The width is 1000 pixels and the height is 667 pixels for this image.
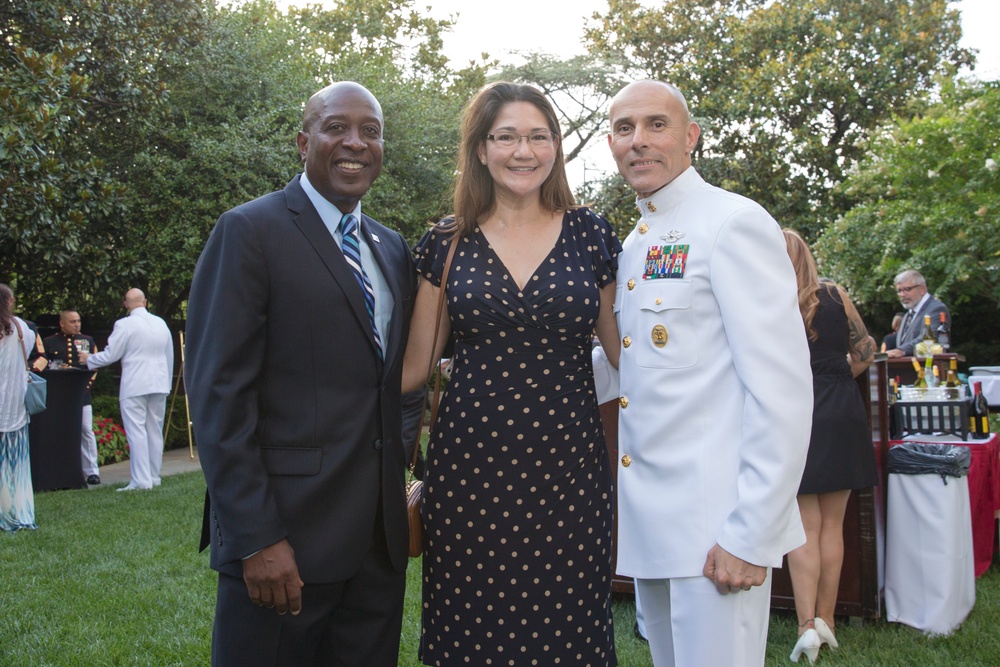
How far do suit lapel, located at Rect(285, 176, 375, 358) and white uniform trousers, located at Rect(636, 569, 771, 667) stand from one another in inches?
41.5

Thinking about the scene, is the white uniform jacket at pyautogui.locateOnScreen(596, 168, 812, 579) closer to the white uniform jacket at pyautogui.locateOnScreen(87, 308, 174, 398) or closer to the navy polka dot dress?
the navy polka dot dress

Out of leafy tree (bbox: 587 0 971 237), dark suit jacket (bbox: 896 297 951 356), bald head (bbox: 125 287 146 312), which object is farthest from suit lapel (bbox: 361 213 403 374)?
leafy tree (bbox: 587 0 971 237)

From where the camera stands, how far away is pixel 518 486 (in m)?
2.61

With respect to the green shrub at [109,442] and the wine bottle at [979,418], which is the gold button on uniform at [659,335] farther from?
the green shrub at [109,442]

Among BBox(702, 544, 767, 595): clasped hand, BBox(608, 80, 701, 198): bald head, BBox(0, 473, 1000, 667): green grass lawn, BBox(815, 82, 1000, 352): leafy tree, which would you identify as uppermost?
BBox(815, 82, 1000, 352): leafy tree

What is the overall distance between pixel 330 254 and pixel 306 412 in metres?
0.43

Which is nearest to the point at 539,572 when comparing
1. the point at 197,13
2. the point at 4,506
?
the point at 4,506

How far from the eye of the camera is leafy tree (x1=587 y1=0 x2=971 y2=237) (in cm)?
1931

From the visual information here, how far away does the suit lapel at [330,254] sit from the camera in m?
2.38

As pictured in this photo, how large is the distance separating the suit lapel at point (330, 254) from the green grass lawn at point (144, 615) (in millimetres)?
2349

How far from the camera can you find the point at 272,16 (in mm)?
17469

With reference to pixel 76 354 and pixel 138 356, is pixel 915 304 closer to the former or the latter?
pixel 138 356

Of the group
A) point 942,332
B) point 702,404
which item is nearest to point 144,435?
point 942,332

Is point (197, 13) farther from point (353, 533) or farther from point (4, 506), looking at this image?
point (353, 533)
